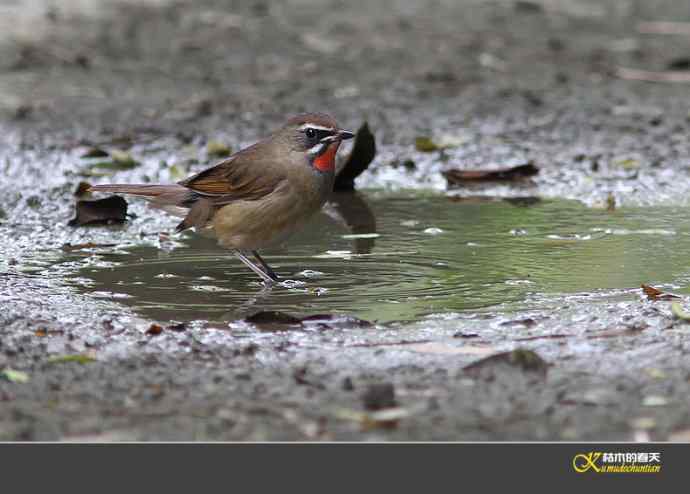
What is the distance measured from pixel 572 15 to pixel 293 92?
4449 mm

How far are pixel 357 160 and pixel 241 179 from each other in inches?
74.2

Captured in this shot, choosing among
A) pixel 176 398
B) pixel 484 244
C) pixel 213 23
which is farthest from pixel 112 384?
pixel 213 23

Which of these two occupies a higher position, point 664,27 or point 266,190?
point 664,27

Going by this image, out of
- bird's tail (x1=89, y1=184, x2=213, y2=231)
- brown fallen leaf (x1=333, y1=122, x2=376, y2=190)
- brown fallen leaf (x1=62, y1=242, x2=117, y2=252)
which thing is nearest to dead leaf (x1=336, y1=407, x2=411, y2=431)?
bird's tail (x1=89, y1=184, x2=213, y2=231)

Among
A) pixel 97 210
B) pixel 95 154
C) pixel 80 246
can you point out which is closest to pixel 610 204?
pixel 97 210

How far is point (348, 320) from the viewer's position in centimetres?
570

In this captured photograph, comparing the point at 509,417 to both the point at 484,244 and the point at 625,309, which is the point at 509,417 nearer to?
the point at 625,309

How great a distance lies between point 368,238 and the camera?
24.6ft

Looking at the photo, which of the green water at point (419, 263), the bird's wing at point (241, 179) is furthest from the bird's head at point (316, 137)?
the green water at point (419, 263)

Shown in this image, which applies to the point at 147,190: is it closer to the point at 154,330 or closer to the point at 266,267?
the point at 266,267

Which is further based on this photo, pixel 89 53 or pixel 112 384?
pixel 89 53

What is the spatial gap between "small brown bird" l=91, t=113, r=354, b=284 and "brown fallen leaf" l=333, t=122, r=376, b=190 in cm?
160

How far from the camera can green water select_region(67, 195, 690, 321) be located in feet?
20.3

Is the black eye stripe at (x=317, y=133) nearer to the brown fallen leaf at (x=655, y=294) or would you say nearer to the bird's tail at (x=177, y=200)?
the bird's tail at (x=177, y=200)
